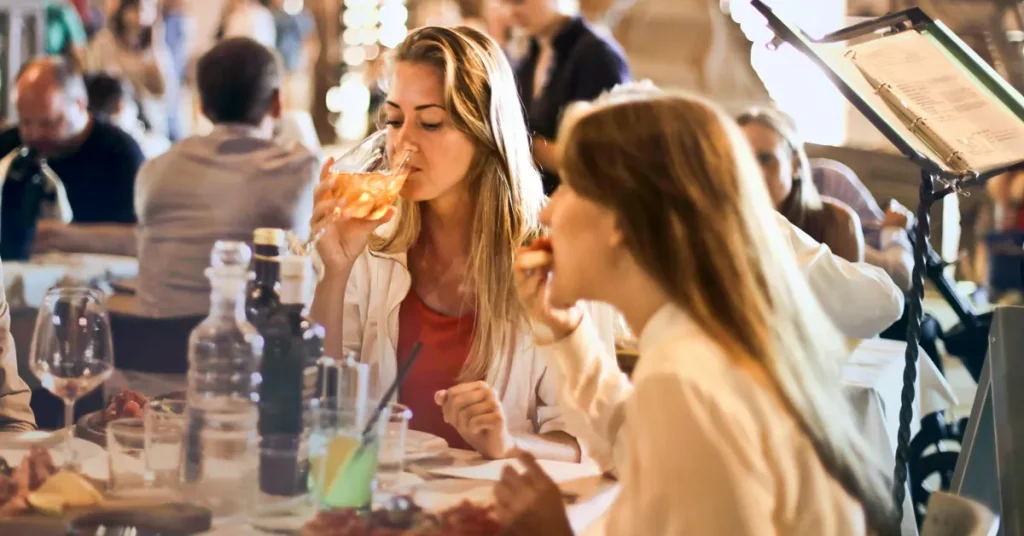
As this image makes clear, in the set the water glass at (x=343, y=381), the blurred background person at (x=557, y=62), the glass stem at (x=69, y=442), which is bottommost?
the glass stem at (x=69, y=442)

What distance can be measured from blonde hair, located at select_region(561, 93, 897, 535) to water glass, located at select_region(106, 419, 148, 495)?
61 cm

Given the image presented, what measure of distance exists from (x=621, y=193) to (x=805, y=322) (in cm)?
23

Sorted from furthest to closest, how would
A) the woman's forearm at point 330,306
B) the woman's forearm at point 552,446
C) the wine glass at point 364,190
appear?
1. the woman's forearm at point 330,306
2. the wine glass at point 364,190
3. the woman's forearm at point 552,446

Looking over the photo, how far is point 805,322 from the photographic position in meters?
1.08

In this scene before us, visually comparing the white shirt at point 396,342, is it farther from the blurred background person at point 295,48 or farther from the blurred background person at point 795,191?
the blurred background person at point 295,48

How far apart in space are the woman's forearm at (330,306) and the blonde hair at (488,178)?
0.14 m

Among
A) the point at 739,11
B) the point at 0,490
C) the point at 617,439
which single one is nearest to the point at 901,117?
the point at 617,439

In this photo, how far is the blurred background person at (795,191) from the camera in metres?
3.29

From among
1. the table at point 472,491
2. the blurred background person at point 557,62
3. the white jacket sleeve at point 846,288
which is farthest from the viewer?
the blurred background person at point 557,62

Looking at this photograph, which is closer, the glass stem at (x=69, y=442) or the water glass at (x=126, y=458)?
the water glass at (x=126, y=458)

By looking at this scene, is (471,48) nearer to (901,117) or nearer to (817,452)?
(901,117)

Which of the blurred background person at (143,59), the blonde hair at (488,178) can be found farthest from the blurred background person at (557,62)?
the blurred background person at (143,59)

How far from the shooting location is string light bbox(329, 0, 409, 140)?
24.5 feet

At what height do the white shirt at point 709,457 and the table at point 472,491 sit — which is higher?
the white shirt at point 709,457
